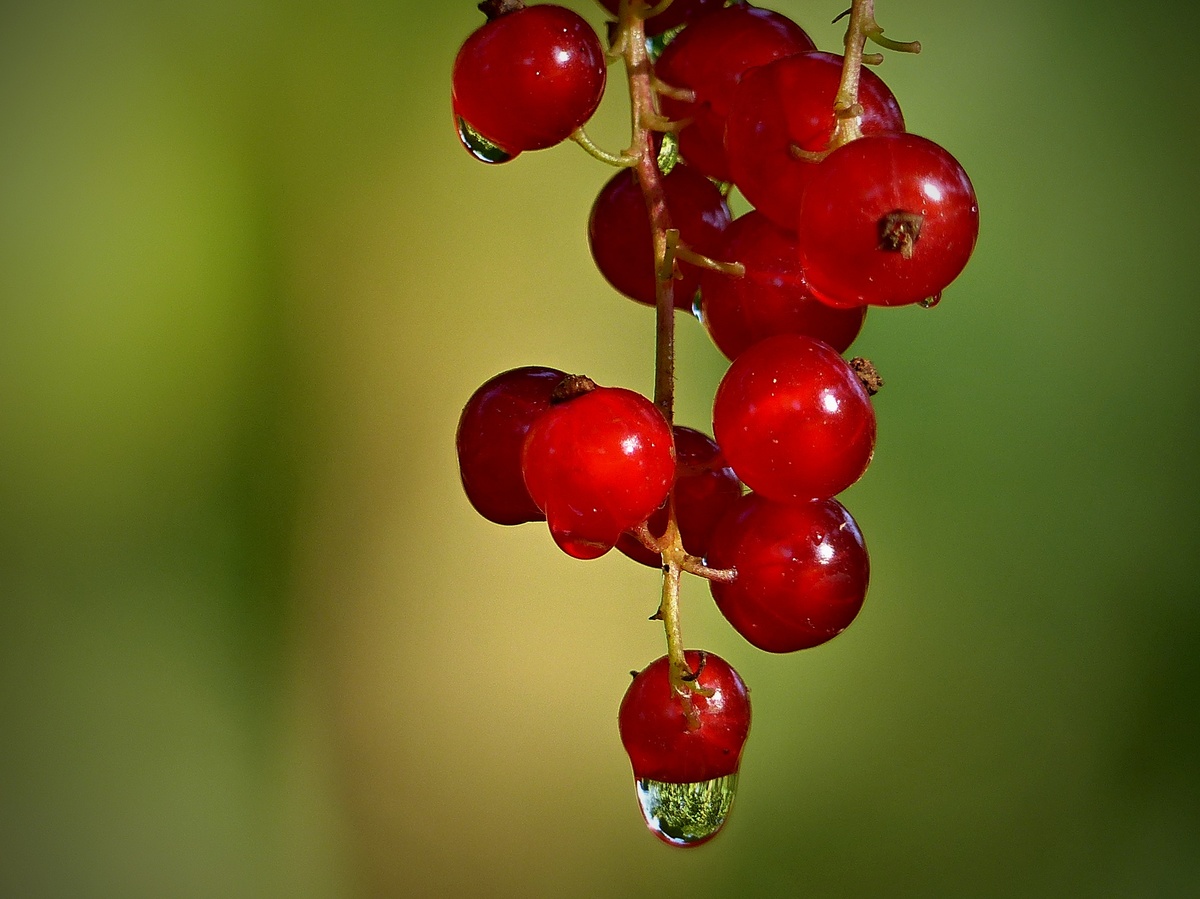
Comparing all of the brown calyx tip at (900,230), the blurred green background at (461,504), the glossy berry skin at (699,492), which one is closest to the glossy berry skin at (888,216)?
the brown calyx tip at (900,230)

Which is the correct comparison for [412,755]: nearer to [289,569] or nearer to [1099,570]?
[289,569]

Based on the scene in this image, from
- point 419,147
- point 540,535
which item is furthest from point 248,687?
point 419,147

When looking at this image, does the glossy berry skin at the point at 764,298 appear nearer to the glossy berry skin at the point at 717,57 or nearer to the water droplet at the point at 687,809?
the glossy berry skin at the point at 717,57

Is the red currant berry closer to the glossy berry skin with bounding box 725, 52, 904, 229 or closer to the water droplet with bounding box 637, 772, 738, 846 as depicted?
the water droplet with bounding box 637, 772, 738, 846

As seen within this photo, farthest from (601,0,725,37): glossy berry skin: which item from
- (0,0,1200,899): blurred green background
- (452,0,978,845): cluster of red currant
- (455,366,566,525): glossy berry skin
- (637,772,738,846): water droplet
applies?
(0,0,1200,899): blurred green background

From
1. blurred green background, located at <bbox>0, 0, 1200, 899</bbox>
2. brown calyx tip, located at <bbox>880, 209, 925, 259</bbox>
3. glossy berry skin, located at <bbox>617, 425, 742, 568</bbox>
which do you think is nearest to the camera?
brown calyx tip, located at <bbox>880, 209, 925, 259</bbox>
